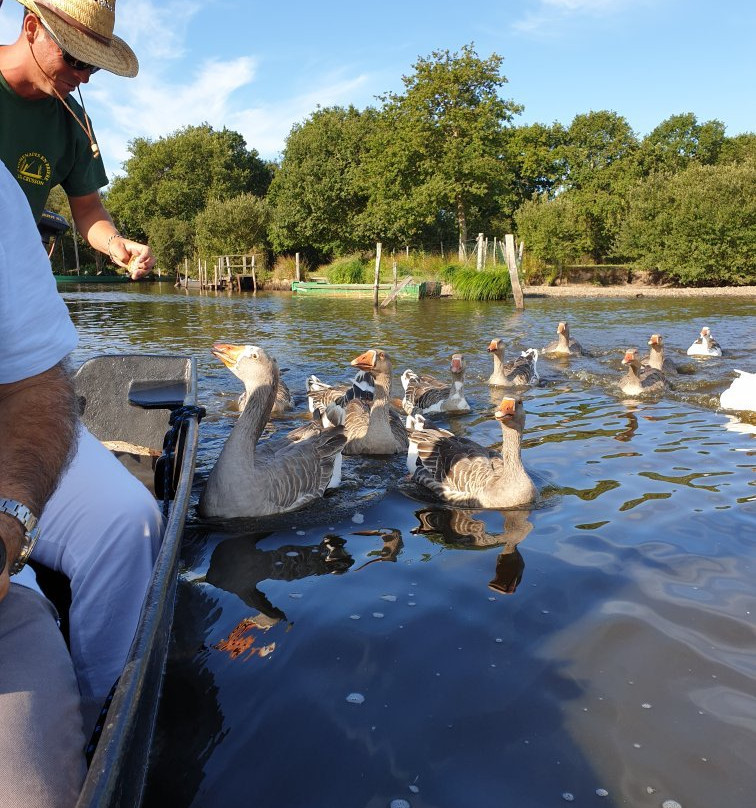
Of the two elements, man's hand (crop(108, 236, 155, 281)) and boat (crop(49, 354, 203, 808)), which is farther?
man's hand (crop(108, 236, 155, 281))

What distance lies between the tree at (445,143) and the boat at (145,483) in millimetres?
38155

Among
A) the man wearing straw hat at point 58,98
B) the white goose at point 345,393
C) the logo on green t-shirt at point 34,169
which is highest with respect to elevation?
the man wearing straw hat at point 58,98

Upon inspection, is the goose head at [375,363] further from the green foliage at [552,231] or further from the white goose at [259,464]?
the green foliage at [552,231]

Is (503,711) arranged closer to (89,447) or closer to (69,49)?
(89,447)

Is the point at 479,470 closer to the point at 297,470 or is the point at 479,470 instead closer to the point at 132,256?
the point at 297,470

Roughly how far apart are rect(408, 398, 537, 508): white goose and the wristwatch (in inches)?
170

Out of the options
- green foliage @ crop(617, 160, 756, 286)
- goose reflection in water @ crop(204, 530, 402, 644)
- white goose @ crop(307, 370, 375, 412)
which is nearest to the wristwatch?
goose reflection in water @ crop(204, 530, 402, 644)

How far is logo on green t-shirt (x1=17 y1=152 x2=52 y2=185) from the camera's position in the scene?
11.2 feet

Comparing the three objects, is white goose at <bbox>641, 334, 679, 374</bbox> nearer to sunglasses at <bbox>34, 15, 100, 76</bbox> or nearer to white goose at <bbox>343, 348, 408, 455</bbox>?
white goose at <bbox>343, 348, 408, 455</bbox>

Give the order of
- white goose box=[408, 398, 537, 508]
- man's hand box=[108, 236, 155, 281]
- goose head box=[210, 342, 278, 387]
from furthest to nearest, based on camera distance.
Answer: goose head box=[210, 342, 278, 387]
white goose box=[408, 398, 537, 508]
man's hand box=[108, 236, 155, 281]

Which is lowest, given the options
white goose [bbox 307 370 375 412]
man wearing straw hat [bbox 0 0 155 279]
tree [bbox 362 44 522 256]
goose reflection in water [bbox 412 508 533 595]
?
goose reflection in water [bbox 412 508 533 595]

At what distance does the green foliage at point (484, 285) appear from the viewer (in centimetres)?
3155

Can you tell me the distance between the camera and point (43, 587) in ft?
8.82

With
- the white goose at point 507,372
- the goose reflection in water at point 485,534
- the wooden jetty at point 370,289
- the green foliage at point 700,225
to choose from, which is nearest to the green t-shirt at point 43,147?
the goose reflection in water at point 485,534
